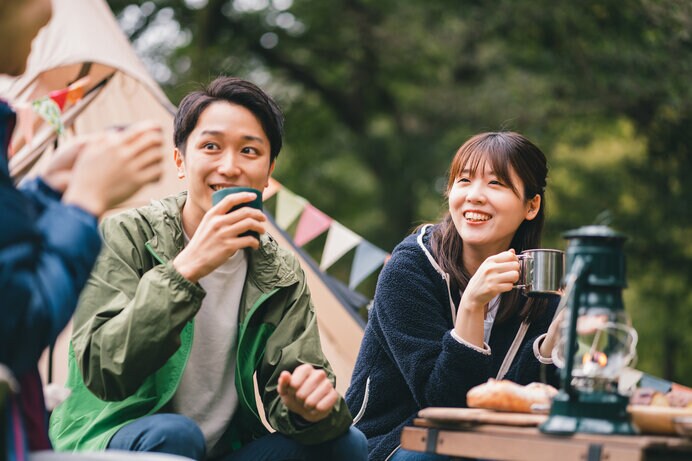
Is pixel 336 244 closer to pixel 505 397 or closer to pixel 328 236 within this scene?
pixel 328 236

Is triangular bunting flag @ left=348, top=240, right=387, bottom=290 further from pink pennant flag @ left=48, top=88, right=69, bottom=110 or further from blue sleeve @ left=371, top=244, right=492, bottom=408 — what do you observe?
blue sleeve @ left=371, top=244, right=492, bottom=408

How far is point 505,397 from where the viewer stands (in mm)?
2180

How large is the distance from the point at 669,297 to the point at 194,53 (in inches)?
233

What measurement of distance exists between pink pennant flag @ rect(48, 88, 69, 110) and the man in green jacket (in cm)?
194

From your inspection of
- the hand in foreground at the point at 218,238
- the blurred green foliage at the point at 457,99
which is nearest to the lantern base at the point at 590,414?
the hand in foreground at the point at 218,238

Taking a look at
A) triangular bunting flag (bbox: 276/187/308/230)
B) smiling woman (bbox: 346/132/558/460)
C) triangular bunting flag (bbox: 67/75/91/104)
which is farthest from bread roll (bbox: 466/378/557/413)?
triangular bunting flag (bbox: 67/75/91/104)

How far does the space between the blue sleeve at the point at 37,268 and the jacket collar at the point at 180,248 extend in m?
0.84

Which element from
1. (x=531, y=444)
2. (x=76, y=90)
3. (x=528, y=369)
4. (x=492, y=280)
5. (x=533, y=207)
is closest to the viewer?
(x=531, y=444)

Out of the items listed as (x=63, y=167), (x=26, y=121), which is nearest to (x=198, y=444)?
(x=63, y=167)

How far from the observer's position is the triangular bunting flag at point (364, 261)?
4.93 metres

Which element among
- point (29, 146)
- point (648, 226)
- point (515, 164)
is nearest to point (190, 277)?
point (515, 164)

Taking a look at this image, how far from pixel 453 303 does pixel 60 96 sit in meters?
2.45

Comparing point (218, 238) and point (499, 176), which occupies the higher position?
point (499, 176)

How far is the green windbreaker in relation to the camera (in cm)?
213
